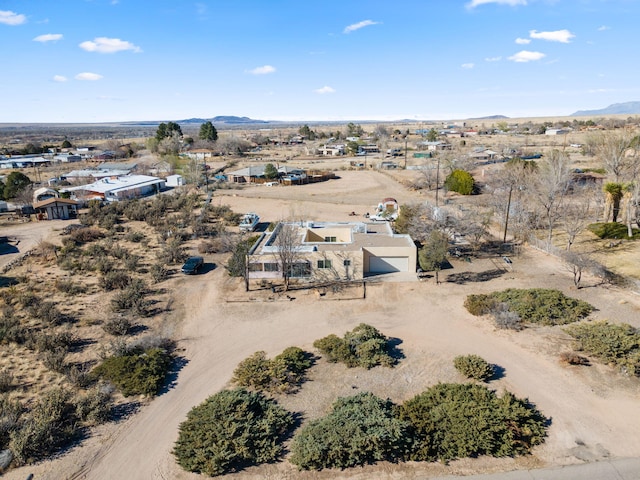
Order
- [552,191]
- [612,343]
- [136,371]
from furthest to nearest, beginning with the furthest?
[552,191], [612,343], [136,371]

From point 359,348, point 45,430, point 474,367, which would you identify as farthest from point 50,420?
point 474,367

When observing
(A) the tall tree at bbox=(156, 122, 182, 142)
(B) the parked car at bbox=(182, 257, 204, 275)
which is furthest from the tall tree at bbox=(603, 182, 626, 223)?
(A) the tall tree at bbox=(156, 122, 182, 142)

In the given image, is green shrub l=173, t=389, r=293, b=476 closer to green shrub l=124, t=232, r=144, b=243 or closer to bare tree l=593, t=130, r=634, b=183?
green shrub l=124, t=232, r=144, b=243

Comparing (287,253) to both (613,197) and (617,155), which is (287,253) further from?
(617,155)

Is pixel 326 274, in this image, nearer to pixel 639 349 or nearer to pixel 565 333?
pixel 565 333

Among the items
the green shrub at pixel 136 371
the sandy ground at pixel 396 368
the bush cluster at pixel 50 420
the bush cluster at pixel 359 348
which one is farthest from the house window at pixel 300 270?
the bush cluster at pixel 50 420

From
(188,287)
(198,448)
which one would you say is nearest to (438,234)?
(188,287)
